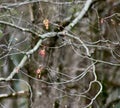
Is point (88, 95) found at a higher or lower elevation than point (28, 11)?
lower

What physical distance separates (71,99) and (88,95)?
0.23m

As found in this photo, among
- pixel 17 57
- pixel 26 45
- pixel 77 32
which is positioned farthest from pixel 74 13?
pixel 17 57

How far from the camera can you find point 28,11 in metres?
4.31

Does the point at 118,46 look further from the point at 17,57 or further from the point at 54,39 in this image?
the point at 17,57

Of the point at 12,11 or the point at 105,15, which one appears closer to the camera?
the point at 12,11

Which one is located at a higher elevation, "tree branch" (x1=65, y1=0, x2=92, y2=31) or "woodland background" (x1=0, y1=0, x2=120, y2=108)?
"tree branch" (x1=65, y1=0, x2=92, y2=31)

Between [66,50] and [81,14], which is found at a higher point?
[81,14]

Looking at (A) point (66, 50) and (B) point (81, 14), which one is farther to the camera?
(A) point (66, 50)

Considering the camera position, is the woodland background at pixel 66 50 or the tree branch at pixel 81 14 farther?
the woodland background at pixel 66 50

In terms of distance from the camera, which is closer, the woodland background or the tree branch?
the tree branch

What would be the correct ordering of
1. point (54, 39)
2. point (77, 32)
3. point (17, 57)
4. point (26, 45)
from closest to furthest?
point (54, 39), point (77, 32), point (26, 45), point (17, 57)

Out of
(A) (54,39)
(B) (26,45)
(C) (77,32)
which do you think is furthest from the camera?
(B) (26,45)

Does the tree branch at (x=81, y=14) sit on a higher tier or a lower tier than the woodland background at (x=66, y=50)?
higher

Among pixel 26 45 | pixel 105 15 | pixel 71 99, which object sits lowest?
pixel 71 99
